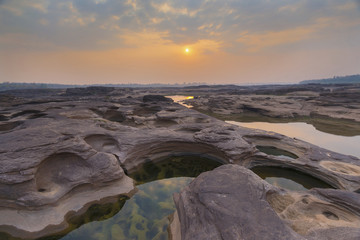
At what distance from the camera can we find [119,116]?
66.3ft

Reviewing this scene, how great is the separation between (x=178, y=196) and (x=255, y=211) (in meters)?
2.60

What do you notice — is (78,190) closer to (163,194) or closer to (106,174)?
(106,174)

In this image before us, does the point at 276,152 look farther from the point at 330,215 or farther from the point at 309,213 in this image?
the point at 309,213

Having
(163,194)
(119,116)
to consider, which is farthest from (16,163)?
(119,116)

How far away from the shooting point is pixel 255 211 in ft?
12.1

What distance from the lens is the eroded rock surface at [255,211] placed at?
11.2ft

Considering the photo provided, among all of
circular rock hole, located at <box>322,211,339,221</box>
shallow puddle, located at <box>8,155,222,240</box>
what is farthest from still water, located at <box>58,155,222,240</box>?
circular rock hole, located at <box>322,211,339,221</box>

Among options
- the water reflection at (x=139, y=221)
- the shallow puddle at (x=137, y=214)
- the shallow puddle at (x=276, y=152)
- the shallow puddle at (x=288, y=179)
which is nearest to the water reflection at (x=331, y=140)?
the shallow puddle at (x=276, y=152)

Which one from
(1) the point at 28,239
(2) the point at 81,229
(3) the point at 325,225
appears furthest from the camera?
(2) the point at 81,229

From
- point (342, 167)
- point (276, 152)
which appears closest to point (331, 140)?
point (276, 152)

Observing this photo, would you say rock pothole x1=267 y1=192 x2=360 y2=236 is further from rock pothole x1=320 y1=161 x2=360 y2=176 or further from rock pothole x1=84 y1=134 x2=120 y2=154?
rock pothole x1=84 y1=134 x2=120 y2=154

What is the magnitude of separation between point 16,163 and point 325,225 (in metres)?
9.34

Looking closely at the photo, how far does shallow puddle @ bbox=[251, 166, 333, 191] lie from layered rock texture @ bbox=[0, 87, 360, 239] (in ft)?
0.97

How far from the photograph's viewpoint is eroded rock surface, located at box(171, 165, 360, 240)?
3400 millimetres
